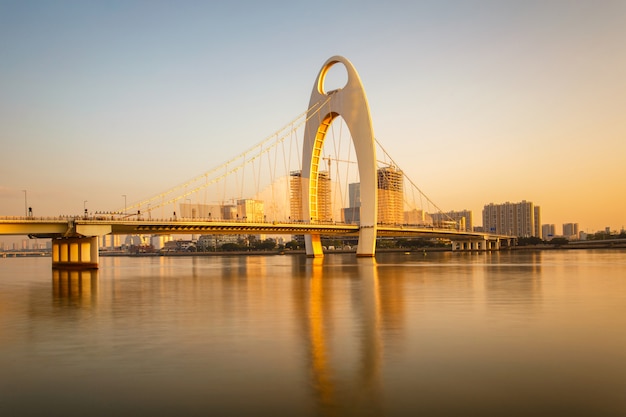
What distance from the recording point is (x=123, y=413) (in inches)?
280

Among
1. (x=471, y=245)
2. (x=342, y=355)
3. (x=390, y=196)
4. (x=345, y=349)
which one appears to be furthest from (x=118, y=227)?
(x=471, y=245)

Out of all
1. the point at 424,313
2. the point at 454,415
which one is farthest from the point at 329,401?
the point at 424,313

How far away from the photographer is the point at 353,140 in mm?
63875

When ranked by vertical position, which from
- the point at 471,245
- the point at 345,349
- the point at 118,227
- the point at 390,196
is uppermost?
the point at 390,196

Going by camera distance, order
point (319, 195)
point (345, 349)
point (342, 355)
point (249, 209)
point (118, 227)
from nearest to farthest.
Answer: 1. point (342, 355)
2. point (345, 349)
3. point (118, 227)
4. point (319, 195)
5. point (249, 209)

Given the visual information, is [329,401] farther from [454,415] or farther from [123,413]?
[123,413]

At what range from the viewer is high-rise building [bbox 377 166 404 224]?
4833 inches

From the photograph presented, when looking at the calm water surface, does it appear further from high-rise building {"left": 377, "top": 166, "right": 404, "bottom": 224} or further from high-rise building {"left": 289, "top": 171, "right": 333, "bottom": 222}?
high-rise building {"left": 377, "top": 166, "right": 404, "bottom": 224}

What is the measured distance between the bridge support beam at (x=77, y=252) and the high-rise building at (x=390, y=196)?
83.4m

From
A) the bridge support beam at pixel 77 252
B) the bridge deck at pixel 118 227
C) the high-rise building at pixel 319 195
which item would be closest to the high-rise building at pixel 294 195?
the high-rise building at pixel 319 195

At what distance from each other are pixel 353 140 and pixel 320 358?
2166 inches

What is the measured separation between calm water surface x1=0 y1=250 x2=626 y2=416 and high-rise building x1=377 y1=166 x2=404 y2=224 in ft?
339

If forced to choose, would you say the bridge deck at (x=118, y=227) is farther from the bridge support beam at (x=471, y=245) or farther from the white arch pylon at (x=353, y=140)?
the bridge support beam at (x=471, y=245)

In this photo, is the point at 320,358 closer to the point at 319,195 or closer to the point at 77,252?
the point at 77,252
